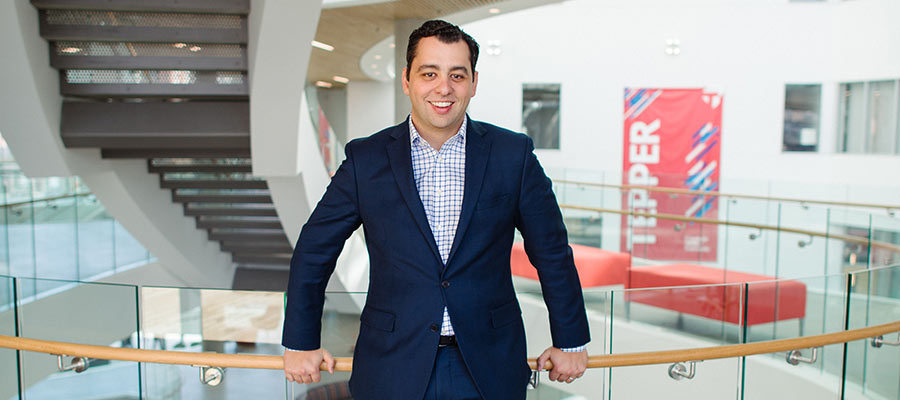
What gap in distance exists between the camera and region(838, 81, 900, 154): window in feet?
35.4

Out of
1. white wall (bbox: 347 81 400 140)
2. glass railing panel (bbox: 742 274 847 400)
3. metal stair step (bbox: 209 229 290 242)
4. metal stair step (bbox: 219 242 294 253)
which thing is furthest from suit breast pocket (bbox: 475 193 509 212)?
white wall (bbox: 347 81 400 140)

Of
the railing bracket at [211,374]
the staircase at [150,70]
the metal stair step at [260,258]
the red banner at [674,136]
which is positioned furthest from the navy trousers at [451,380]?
the red banner at [674,136]

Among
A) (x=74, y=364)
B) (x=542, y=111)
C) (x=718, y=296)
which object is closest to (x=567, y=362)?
(x=74, y=364)

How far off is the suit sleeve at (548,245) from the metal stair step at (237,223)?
6.96 meters

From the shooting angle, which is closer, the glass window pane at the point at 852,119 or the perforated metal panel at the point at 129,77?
the perforated metal panel at the point at 129,77

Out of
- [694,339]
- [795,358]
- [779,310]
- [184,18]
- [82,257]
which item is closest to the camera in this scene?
[795,358]

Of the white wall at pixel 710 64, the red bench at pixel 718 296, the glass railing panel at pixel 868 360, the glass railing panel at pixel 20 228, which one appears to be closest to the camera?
the glass railing panel at pixel 868 360

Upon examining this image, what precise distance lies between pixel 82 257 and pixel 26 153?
15.4ft

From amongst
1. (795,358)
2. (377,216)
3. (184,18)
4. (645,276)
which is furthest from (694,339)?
(377,216)

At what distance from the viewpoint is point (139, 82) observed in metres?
5.13

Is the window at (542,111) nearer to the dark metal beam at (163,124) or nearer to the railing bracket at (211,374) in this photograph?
the dark metal beam at (163,124)

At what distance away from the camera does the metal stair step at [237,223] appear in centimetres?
820

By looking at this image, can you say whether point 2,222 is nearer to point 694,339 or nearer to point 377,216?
point 694,339

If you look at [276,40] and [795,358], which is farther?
[276,40]
